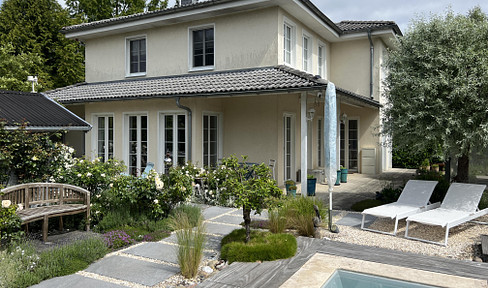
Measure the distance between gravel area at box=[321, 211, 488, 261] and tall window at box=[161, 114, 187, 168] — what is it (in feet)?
21.6

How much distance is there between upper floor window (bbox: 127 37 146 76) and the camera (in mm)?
15352

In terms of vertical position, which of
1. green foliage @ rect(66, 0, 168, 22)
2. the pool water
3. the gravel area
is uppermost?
green foliage @ rect(66, 0, 168, 22)

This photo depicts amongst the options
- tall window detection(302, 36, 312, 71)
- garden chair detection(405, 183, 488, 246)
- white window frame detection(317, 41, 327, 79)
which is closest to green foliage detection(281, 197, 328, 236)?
garden chair detection(405, 183, 488, 246)

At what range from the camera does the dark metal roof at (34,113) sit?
780 cm

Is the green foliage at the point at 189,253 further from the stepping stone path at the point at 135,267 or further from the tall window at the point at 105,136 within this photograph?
the tall window at the point at 105,136

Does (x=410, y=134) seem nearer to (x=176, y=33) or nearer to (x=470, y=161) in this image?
(x=470, y=161)

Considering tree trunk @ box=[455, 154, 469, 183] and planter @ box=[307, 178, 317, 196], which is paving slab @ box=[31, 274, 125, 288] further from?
tree trunk @ box=[455, 154, 469, 183]

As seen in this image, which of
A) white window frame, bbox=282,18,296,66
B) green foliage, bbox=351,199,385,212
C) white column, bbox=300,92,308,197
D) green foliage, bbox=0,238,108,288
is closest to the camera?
green foliage, bbox=0,238,108,288

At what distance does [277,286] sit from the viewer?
4461 mm

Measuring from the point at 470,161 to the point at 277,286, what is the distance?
24.4 ft

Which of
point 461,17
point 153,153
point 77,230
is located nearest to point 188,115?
point 153,153

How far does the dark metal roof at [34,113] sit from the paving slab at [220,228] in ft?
13.0

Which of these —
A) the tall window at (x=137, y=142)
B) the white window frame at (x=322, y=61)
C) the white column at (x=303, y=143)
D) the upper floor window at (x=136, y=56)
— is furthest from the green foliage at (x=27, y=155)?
the white window frame at (x=322, y=61)

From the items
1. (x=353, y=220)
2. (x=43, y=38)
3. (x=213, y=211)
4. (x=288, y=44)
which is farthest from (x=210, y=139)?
(x=43, y=38)
